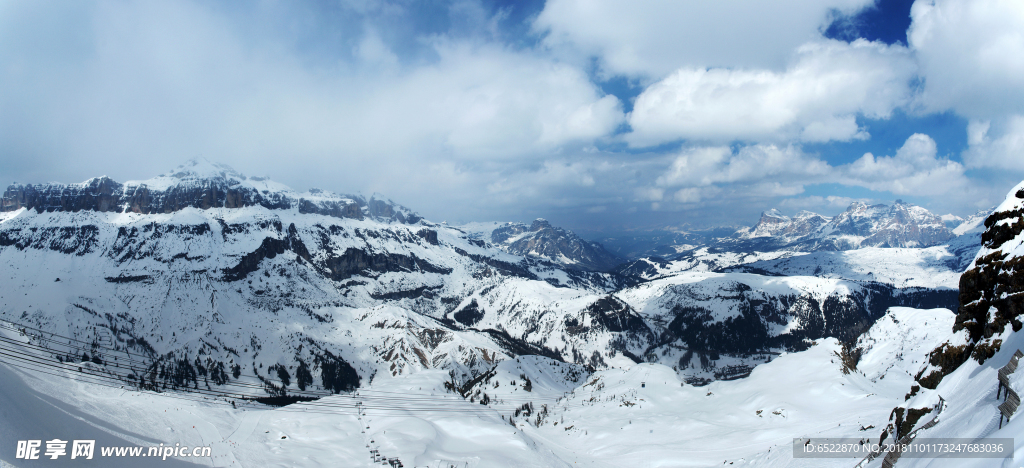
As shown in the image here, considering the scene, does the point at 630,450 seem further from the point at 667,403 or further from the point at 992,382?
the point at 992,382

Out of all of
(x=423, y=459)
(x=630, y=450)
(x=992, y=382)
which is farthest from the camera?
(x=630, y=450)

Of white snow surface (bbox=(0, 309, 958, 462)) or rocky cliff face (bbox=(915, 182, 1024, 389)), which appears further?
white snow surface (bbox=(0, 309, 958, 462))

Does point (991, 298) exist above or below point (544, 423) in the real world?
above

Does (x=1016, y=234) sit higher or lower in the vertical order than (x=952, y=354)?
higher

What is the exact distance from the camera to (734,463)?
179 feet

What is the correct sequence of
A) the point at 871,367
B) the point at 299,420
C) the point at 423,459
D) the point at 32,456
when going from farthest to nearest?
the point at 871,367
the point at 299,420
the point at 423,459
the point at 32,456

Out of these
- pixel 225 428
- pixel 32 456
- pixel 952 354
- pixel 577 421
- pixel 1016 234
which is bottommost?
pixel 577 421

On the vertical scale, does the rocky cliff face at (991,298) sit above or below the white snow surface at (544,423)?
above

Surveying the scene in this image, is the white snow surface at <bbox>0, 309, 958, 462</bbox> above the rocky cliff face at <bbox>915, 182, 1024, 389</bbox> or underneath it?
underneath

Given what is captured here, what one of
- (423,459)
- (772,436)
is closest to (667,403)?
(772,436)

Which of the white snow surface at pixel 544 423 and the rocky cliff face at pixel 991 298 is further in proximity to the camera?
the white snow surface at pixel 544 423

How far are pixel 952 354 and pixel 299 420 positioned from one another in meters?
79.9

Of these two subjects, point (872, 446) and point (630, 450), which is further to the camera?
point (630, 450)

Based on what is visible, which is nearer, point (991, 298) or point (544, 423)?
point (991, 298)
